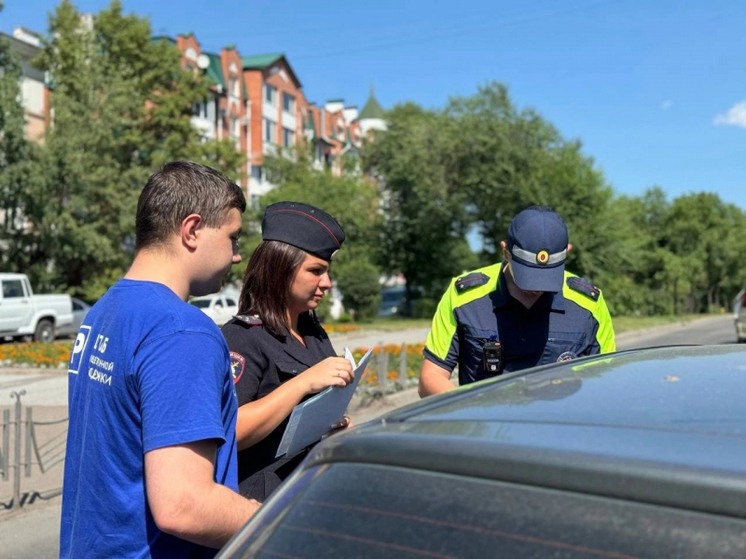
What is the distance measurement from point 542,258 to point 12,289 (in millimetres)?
21165

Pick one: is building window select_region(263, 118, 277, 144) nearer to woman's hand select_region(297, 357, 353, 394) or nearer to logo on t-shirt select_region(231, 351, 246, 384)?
logo on t-shirt select_region(231, 351, 246, 384)

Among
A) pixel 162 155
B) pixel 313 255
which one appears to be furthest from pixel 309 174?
pixel 313 255

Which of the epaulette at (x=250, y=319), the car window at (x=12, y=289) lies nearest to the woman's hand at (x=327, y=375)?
the epaulette at (x=250, y=319)

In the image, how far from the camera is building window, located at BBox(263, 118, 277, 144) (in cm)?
5603

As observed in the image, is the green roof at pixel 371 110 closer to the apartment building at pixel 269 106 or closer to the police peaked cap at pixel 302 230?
the apartment building at pixel 269 106

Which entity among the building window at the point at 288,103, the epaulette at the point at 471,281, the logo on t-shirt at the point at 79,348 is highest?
the building window at the point at 288,103

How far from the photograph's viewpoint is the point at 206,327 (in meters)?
1.89

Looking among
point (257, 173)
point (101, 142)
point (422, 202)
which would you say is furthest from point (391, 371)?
point (257, 173)

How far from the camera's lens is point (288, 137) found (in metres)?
59.8

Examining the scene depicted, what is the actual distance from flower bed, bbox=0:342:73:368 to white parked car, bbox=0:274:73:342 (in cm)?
418

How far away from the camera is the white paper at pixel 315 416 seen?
7.70 feet

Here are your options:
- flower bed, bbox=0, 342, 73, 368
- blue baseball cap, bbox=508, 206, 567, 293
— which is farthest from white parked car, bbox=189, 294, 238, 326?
A: blue baseball cap, bbox=508, 206, 567, 293

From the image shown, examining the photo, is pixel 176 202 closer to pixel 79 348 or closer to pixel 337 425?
pixel 79 348

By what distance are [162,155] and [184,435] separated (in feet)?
102
